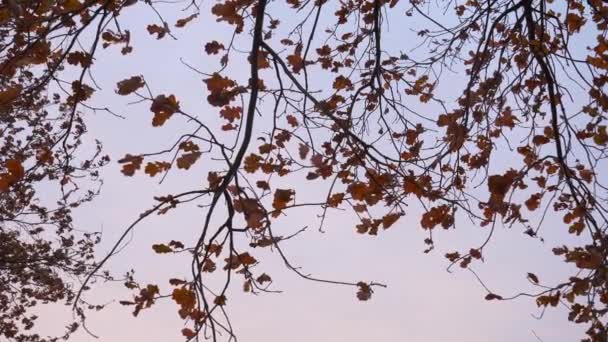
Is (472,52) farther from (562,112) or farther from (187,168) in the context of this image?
(187,168)

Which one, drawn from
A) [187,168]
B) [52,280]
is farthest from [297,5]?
[52,280]

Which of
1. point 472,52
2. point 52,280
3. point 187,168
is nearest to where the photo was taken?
point 187,168

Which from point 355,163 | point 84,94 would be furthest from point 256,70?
point 355,163

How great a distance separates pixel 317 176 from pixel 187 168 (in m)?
1.02

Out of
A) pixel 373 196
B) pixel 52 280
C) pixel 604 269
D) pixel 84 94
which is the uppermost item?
pixel 52 280

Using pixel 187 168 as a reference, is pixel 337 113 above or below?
above

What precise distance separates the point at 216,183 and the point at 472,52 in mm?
4046

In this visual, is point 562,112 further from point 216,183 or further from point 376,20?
point 216,183

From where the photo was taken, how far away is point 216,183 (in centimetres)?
280

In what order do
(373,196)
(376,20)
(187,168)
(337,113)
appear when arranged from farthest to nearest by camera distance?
(337,113)
(376,20)
(373,196)
(187,168)

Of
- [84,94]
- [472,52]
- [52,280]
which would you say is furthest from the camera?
[52,280]

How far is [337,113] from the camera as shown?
4.59 metres

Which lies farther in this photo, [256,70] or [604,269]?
[604,269]

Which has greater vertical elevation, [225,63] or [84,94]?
[225,63]
